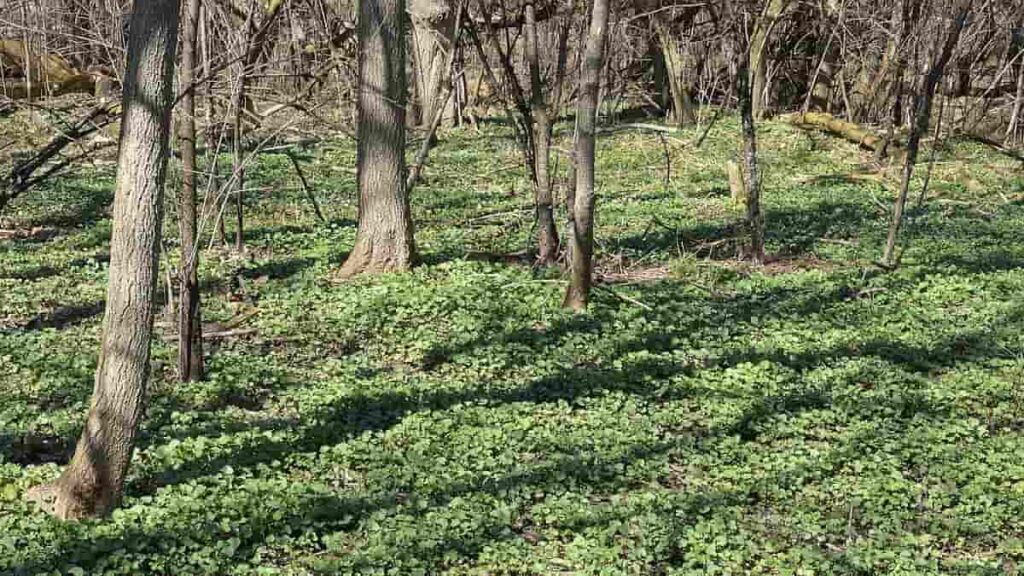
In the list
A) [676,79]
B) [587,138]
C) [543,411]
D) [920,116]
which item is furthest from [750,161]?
[676,79]

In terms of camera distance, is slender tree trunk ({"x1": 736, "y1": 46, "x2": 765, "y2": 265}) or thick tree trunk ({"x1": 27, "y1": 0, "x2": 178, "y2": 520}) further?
slender tree trunk ({"x1": 736, "y1": 46, "x2": 765, "y2": 265})

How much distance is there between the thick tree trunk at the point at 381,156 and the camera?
11.6 metres

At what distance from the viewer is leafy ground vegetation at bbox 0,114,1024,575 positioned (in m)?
6.12

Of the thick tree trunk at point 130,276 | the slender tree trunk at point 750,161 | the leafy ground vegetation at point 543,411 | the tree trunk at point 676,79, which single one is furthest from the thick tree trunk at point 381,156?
the tree trunk at point 676,79

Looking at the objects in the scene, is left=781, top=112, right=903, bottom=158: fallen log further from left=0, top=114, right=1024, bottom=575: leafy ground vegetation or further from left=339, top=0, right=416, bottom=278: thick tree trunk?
left=339, top=0, right=416, bottom=278: thick tree trunk

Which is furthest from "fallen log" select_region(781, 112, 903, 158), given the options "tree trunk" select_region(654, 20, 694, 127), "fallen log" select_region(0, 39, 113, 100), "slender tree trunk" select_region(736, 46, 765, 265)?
"fallen log" select_region(0, 39, 113, 100)

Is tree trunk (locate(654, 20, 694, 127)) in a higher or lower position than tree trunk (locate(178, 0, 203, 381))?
higher

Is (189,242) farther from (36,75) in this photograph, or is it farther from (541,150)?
(36,75)

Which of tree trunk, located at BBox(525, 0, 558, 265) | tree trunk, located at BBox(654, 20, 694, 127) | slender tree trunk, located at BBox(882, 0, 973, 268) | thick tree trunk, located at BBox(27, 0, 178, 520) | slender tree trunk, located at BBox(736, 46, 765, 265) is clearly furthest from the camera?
tree trunk, located at BBox(654, 20, 694, 127)

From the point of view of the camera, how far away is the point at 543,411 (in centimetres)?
827

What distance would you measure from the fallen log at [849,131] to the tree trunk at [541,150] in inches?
483

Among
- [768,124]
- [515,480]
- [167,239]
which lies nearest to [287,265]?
[167,239]

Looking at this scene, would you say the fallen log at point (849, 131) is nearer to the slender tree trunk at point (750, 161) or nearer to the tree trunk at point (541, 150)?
the slender tree trunk at point (750, 161)

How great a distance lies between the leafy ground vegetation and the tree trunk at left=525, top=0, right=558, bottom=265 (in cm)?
47
